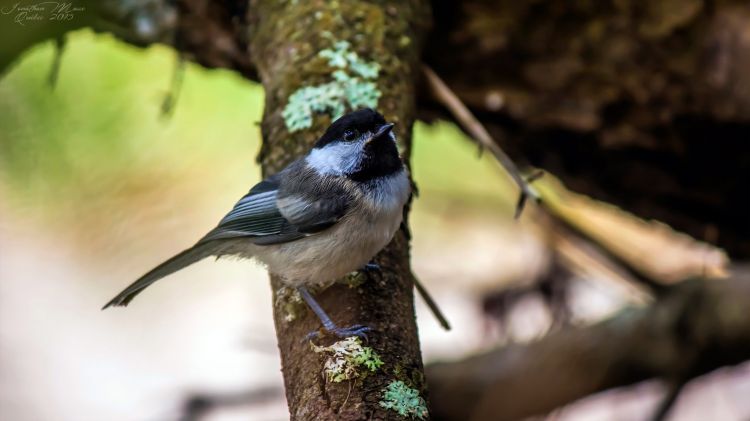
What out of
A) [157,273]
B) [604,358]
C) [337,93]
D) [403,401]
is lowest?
→ [604,358]

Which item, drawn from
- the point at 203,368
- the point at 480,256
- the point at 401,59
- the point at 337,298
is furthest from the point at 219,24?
the point at 203,368

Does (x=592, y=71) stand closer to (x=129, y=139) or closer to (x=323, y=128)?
(x=323, y=128)

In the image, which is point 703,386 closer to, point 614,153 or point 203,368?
point 614,153

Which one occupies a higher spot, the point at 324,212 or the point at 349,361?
the point at 324,212

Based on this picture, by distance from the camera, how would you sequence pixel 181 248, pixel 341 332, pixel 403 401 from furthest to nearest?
pixel 181 248, pixel 341 332, pixel 403 401

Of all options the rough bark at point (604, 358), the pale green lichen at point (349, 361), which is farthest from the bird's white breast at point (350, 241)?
the rough bark at point (604, 358)

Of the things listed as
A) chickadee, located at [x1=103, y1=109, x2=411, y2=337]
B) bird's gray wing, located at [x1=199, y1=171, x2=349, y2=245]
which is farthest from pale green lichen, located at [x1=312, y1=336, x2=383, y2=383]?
bird's gray wing, located at [x1=199, y1=171, x2=349, y2=245]

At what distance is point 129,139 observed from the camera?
3.64 meters

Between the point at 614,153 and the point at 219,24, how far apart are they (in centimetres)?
174

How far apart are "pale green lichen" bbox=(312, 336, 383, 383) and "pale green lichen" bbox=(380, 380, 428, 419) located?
0.27ft

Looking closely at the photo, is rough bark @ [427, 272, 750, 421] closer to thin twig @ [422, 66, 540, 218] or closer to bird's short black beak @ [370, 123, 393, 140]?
thin twig @ [422, 66, 540, 218]

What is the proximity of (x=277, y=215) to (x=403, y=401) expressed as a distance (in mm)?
1017

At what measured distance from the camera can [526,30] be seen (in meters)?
3.36

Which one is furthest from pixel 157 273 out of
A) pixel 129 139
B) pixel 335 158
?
pixel 129 139
